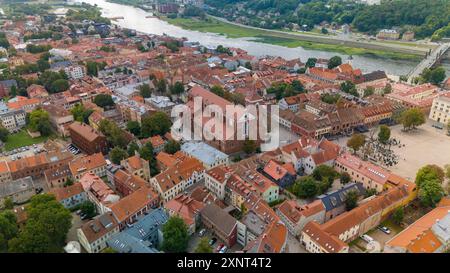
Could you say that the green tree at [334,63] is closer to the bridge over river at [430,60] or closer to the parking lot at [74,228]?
the bridge over river at [430,60]

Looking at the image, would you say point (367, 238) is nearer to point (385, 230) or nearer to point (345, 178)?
point (385, 230)

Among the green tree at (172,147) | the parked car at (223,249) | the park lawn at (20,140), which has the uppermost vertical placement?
the green tree at (172,147)

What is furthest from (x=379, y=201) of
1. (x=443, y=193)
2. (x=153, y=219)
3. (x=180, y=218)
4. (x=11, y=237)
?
(x=11, y=237)

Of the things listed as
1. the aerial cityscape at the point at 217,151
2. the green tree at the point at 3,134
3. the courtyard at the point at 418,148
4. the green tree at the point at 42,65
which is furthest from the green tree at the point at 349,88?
the green tree at the point at 42,65

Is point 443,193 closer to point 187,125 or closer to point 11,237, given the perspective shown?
point 187,125

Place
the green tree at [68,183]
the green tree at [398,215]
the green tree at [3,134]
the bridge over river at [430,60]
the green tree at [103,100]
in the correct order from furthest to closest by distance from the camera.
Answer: the bridge over river at [430,60] → the green tree at [103,100] → the green tree at [3,134] → the green tree at [68,183] → the green tree at [398,215]

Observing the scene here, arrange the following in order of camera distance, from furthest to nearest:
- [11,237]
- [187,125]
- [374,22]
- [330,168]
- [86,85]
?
[374,22] < [86,85] < [187,125] < [330,168] < [11,237]

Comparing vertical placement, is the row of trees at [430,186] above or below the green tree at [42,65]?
below
